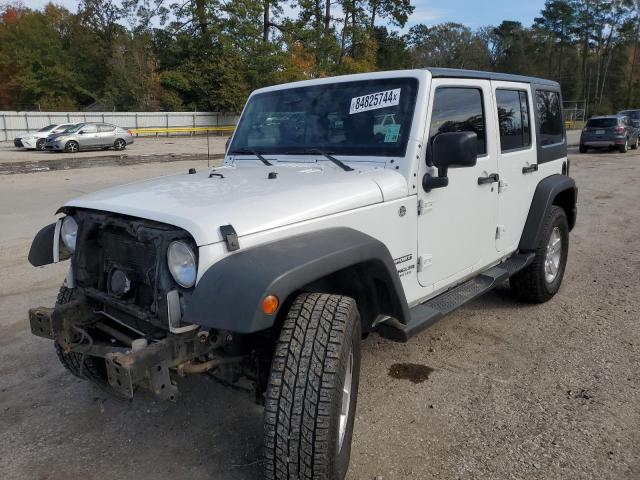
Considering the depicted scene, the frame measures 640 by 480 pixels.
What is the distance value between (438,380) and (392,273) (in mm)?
1222

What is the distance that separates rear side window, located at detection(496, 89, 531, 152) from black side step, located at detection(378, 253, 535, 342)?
3.05 ft

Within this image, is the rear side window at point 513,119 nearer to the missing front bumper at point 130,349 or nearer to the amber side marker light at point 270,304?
the amber side marker light at point 270,304

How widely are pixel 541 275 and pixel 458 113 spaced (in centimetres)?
191

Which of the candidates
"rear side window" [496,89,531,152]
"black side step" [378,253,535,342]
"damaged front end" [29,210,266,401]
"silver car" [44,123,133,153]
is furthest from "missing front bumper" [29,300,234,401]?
"silver car" [44,123,133,153]

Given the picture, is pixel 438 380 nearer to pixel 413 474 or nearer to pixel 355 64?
pixel 413 474

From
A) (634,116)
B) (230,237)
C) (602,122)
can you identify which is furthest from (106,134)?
(230,237)

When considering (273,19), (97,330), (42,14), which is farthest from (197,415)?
(42,14)

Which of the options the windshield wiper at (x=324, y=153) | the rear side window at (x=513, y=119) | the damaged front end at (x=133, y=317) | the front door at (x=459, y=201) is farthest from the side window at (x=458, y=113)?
the damaged front end at (x=133, y=317)

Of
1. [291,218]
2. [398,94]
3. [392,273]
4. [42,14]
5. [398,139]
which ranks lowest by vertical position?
[392,273]

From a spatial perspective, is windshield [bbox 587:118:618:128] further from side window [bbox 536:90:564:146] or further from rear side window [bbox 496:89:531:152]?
rear side window [bbox 496:89:531:152]

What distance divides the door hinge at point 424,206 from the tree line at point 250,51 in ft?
139

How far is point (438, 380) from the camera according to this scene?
368 cm

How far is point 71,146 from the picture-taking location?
25.9 m

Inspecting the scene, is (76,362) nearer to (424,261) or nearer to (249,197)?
(249,197)
